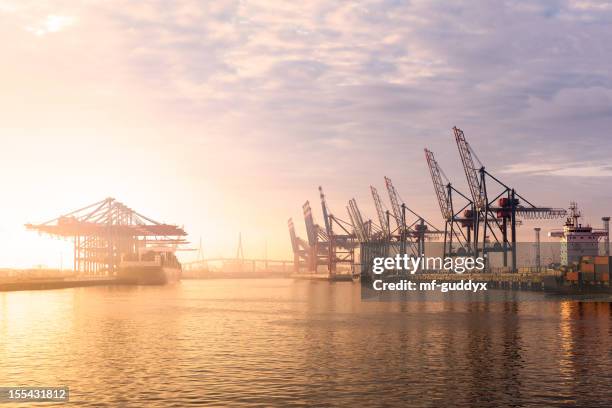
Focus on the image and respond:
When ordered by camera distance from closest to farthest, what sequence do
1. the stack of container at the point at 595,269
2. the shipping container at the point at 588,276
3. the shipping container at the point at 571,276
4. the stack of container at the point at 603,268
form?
the stack of container at the point at 603,268 < the stack of container at the point at 595,269 < the shipping container at the point at 588,276 < the shipping container at the point at 571,276

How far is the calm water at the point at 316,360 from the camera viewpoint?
31.7m

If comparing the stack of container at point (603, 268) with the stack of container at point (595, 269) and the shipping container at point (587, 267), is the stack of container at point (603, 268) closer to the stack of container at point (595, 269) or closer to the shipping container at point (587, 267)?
the stack of container at point (595, 269)

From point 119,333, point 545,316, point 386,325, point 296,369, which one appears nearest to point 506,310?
point 545,316

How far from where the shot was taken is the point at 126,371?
38.8 m

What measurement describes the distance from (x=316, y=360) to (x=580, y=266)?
91014mm

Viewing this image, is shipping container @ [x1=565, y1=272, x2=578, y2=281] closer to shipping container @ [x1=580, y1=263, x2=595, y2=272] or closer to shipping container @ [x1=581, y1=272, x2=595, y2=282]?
shipping container @ [x1=581, y1=272, x2=595, y2=282]

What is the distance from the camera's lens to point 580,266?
398 ft

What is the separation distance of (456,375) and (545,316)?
43.8 m

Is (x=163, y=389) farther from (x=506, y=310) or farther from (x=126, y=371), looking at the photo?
(x=506, y=310)

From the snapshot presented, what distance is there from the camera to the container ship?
117125 mm

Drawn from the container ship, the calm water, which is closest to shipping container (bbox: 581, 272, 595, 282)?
the container ship

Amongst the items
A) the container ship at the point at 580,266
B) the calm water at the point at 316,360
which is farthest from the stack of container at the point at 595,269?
the calm water at the point at 316,360

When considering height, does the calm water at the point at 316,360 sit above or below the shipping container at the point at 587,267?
below

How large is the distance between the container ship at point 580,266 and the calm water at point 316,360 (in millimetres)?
46565
